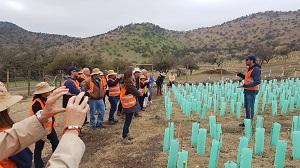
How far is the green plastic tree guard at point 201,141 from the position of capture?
721 cm

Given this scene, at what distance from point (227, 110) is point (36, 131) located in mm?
10882

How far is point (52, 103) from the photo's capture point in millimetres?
2463

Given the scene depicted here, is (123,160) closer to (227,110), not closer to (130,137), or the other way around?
(130,137)

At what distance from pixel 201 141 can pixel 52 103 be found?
5.07 m

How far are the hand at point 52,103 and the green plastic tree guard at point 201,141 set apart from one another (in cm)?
496

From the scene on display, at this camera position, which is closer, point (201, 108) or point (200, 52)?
point (201, 108)

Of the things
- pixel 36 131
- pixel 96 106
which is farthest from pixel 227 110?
pixel 36 131

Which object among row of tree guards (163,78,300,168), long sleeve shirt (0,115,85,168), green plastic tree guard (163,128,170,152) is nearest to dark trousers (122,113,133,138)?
row of tree guards (163,78,300,168)

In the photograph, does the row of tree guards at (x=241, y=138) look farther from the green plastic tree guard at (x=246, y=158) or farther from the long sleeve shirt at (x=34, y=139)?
the long sleeve shirt at (x=34, y=139)

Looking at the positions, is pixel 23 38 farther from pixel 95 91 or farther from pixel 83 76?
pixel 95 91

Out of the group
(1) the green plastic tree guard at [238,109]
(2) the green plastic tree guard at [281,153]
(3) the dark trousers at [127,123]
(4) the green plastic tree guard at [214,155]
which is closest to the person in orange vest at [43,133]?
(4) the green plastic tree guard at [214,155]

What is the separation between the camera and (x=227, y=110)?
508 inches

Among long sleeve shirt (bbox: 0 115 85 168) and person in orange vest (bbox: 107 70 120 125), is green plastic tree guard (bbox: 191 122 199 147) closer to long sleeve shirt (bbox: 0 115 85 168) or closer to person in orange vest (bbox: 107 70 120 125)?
person in orange vest (bbox: 107 70 120 125)

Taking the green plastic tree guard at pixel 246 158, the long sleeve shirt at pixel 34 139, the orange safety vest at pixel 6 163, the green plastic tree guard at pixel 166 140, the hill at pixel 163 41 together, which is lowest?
the green plastic tree guard at pixel 166 140
